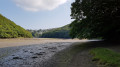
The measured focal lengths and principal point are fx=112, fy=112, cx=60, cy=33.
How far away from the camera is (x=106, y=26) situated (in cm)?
1769

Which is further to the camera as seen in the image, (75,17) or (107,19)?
(75,17)

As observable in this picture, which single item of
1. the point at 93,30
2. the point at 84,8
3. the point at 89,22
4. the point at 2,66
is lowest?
the point at 2,66

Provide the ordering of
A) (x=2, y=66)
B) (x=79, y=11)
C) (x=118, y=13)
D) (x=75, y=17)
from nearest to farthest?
(x=2, y=66) → (x=118, y=13) → (x=79, y=11) → (x=75, y=17)

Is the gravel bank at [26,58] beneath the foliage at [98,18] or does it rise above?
beneath

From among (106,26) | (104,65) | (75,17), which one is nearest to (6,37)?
(75,17)

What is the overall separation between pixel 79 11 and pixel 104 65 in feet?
46.6

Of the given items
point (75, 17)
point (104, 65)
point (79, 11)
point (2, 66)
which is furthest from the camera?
point (75, 17)

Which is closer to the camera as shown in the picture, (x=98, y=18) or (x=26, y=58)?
(x=26, y=58)

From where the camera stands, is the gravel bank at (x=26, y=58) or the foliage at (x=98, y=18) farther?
the foliage at (x=98, y=18)

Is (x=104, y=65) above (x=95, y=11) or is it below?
below

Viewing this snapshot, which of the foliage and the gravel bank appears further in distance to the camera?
the foliage

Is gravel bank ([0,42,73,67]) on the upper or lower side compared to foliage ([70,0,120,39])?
lower

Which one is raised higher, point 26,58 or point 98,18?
point 98,18

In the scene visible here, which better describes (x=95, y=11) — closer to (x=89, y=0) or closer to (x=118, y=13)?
(x=89, y=0)
